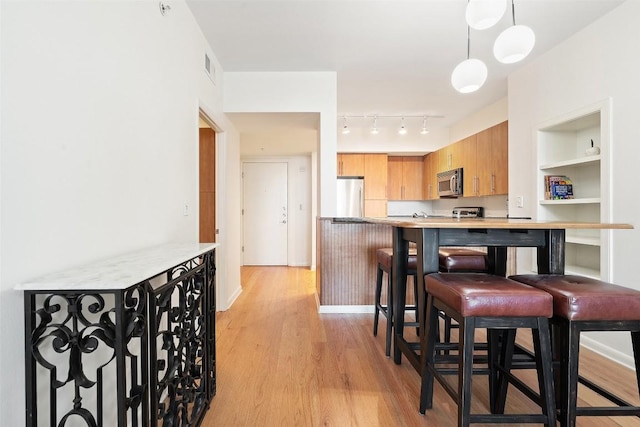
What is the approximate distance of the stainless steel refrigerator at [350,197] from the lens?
16.7ft

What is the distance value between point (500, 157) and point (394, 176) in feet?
7.08

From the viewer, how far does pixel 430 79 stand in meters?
3.39

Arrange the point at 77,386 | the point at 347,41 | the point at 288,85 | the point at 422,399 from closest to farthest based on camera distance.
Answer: the point at 77,386 → the point at 422,399 → the point at 347,41 → the point at 288,85

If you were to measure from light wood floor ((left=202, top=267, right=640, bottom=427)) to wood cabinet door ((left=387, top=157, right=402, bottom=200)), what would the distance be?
9.91 feet

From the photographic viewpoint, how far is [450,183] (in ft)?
15.1

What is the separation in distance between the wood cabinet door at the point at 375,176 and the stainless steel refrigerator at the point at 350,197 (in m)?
0.19

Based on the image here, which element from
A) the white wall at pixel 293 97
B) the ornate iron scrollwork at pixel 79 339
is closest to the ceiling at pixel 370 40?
the white wall at pixel 293 97

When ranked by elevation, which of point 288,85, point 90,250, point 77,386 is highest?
point 288,85

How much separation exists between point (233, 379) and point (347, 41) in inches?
107

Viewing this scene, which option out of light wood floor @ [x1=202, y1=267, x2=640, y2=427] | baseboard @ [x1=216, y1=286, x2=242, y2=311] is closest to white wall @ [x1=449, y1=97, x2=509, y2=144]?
light wood floor @ [x1=202, y1=267, x2=640, y2=427]

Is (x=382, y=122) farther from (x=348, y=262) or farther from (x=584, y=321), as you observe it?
(x=584, y=321)

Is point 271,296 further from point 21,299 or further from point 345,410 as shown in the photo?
point 21,299

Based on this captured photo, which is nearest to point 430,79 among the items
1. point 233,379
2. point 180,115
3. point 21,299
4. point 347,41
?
point 347,41

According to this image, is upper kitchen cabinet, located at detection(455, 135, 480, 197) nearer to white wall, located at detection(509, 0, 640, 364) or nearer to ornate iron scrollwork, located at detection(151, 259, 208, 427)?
white wall, located at detection(509, 0, 640, 364)
